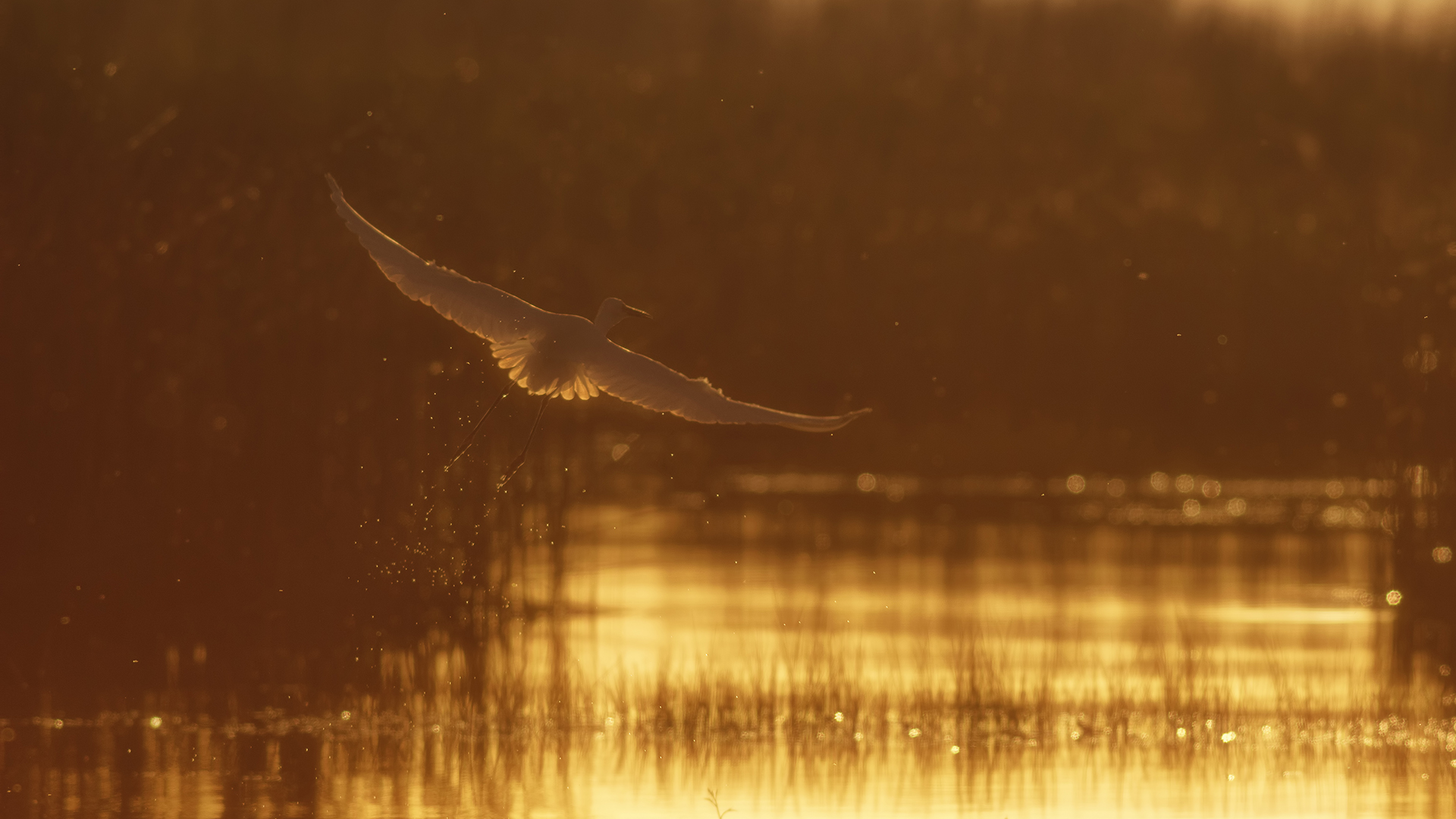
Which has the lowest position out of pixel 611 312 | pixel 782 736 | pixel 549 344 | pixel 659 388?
pixel 782 736

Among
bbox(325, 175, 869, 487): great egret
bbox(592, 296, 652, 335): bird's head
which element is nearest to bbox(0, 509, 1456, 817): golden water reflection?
bbox(325, 175, 869, 487): great egret

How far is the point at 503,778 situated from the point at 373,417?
587 cm

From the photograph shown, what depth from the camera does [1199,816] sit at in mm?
12422

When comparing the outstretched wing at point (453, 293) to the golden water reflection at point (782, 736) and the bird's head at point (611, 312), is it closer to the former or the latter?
the bird's head at point (611, 312)

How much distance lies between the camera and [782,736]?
14.7 meters

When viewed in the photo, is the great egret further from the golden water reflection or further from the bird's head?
the golden water reflection

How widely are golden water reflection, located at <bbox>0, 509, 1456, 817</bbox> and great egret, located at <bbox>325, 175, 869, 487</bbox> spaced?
9.34ft

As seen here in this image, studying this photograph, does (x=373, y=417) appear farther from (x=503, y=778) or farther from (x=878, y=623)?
(x=878, y=623)

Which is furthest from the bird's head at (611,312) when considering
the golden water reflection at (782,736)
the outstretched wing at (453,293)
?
the golden water reflection at (782,736)

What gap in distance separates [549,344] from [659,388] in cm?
81

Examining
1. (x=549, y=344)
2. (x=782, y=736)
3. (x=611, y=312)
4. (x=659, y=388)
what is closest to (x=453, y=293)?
(x=549, y=344)

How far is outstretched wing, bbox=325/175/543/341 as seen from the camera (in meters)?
10.6

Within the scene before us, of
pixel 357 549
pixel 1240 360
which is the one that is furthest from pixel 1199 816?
pixel 1240 360

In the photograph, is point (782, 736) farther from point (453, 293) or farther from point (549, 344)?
point (453, 293)
